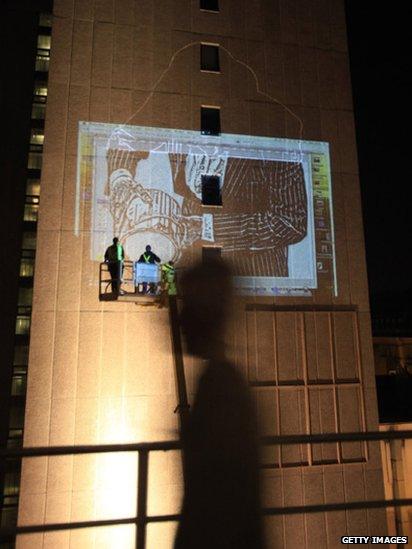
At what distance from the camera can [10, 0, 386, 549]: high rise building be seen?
5.79 meters

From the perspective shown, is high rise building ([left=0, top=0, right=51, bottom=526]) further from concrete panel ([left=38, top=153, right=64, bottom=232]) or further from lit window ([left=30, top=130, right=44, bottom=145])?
concrete panel ([left=38, top=153, right=64, bottom=232])

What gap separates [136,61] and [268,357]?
5086 mm

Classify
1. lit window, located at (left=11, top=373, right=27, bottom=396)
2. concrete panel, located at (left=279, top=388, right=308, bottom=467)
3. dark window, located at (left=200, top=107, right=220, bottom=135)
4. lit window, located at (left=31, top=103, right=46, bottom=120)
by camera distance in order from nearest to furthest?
concrete panel, located at (left=279, top=388, right=308, bottom=467) < dark window, located at (left=200, top=107, right=220, bottom=135) < lit window, located at (left=11, top=373, right=27, bottom=396) < lit window, located at (left=31, top=103, right=46, bottom=120)

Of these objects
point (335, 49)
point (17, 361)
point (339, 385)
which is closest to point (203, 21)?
point (335, 49)

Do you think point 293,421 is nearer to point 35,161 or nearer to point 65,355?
point 65,355

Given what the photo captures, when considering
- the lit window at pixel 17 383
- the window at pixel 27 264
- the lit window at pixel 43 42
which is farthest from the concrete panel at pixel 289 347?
the lit window at pixel 43 42

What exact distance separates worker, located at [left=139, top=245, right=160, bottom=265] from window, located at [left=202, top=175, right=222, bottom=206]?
1160 mm

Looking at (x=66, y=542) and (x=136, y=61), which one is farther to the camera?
(x=136, y=61)

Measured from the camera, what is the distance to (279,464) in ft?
19.7

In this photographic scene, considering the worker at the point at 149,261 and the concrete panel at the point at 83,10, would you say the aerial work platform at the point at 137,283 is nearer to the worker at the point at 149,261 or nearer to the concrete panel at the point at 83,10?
the worker at the point at 149,261

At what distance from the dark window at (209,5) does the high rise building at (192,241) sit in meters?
0.02

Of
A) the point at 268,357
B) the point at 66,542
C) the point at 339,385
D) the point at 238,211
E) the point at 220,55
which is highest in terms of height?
the point at 220,55

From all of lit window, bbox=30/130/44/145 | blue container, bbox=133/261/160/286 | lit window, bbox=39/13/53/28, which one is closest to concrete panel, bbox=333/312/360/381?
blue container, bbox=133/261/160/286

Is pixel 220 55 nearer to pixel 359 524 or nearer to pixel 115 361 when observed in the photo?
pixel 115 361
